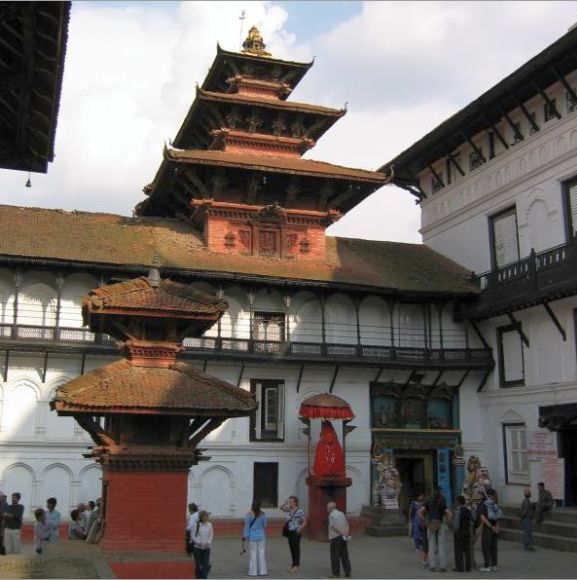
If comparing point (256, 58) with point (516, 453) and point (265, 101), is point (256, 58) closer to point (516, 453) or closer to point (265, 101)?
point (265, 101)

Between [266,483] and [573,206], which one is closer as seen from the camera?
[573,206]

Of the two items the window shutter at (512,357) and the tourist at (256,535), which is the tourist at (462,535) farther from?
the window shutter at (512,357)

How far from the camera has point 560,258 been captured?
2619 centimetres

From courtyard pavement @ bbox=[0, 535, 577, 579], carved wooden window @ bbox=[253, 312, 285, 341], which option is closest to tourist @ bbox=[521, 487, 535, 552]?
courtyard pavement @ bbox=[0, 535, 577, 579]

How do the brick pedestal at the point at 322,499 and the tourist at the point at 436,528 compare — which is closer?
the tourist at the point at 436,528

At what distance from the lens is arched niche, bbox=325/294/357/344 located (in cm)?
2984

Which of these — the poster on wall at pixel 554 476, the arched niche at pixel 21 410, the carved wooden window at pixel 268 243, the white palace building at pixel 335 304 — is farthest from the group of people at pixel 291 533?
the carved wooden window at pixel 268 243

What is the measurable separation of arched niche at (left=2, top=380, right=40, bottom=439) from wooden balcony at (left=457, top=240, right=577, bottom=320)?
1612 cm

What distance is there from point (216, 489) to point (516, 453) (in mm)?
10957

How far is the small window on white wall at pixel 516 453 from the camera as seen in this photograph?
93.4ft

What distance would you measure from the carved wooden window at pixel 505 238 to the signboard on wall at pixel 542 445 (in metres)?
6.65

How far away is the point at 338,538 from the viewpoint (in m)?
17.1

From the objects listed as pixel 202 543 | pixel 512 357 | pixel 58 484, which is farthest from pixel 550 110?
pixel 58 484

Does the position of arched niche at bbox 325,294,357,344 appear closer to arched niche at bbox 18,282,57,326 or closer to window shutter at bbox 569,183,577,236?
window shutter at bbox 569,183,577,236
